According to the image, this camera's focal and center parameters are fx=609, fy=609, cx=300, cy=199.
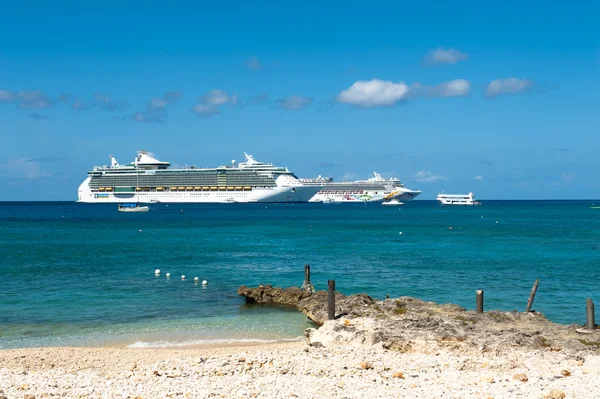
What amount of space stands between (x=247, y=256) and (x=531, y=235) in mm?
25781

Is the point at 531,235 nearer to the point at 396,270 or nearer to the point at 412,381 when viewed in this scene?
the point at 396,270

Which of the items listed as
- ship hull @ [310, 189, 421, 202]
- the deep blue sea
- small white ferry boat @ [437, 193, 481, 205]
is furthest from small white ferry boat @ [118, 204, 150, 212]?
small white ferry boat @ [437, 193, 481, 205]

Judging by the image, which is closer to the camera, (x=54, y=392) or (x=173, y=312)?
(x=54, y=392)

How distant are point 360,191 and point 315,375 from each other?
147m

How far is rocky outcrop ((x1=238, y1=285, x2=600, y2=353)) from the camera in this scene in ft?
39.6

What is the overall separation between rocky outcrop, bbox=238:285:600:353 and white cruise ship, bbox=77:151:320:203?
11490 cm

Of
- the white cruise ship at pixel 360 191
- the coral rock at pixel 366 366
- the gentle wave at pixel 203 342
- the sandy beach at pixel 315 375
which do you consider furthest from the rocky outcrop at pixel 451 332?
the white cruise ship at pixel 360 191

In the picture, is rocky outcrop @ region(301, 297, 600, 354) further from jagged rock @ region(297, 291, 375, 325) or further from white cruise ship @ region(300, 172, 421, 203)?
white cruise ship @ region(300, 172, 421, 203)

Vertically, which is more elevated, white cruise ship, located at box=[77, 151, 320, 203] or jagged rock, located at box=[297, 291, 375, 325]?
white cruise ship, located at box=[77, 151, 320, 203]

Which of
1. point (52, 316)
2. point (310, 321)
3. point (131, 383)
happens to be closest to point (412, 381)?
point (131, 383)

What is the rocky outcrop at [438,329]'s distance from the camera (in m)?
12.1

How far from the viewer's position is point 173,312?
1820cm

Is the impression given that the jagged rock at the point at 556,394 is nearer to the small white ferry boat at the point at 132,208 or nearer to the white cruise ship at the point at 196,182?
the small white ferry boat at the point at 132,208

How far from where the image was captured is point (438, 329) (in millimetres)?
12875
